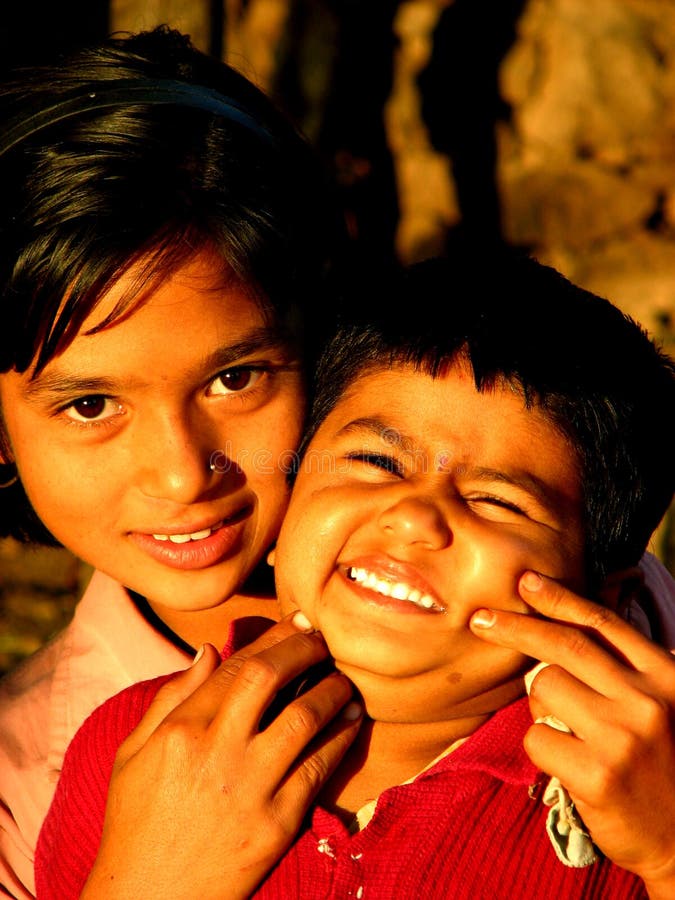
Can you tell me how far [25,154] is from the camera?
7.42ft

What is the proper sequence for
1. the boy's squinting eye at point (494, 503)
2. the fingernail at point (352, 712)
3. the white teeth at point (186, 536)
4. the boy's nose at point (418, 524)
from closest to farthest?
the boy's nose at point (418, 524) < the boy's squinting eye at point (494, 503) < the fingernail at point (352, 712) < the white teeth at point (186, 536)

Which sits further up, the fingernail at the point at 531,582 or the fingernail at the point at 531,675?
the fingernail at the point at 531,582

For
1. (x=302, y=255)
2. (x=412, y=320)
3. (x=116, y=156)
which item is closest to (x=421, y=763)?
(x=412, y=320)

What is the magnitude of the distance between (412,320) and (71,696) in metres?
1.29

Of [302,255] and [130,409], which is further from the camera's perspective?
[302,255]

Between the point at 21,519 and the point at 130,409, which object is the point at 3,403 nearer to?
the point at 130,409

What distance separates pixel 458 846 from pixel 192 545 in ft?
2.78

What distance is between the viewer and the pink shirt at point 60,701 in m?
2.64

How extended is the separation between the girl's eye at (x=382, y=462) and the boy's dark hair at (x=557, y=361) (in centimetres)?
19

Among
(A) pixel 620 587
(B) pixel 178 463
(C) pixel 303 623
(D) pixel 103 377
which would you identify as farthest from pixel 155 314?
(A) pixel 620 587

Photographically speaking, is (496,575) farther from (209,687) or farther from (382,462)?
(209,687)

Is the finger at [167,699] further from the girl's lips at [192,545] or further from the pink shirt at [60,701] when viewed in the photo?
the pink shirt at [60,701]

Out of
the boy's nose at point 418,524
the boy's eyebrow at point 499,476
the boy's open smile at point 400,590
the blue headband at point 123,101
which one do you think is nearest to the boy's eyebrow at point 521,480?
the boy's eyebrow at point 499,476

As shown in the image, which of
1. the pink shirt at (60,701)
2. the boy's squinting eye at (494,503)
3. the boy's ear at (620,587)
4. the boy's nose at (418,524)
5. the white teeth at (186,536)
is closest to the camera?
the boy's nose at (418,524)
